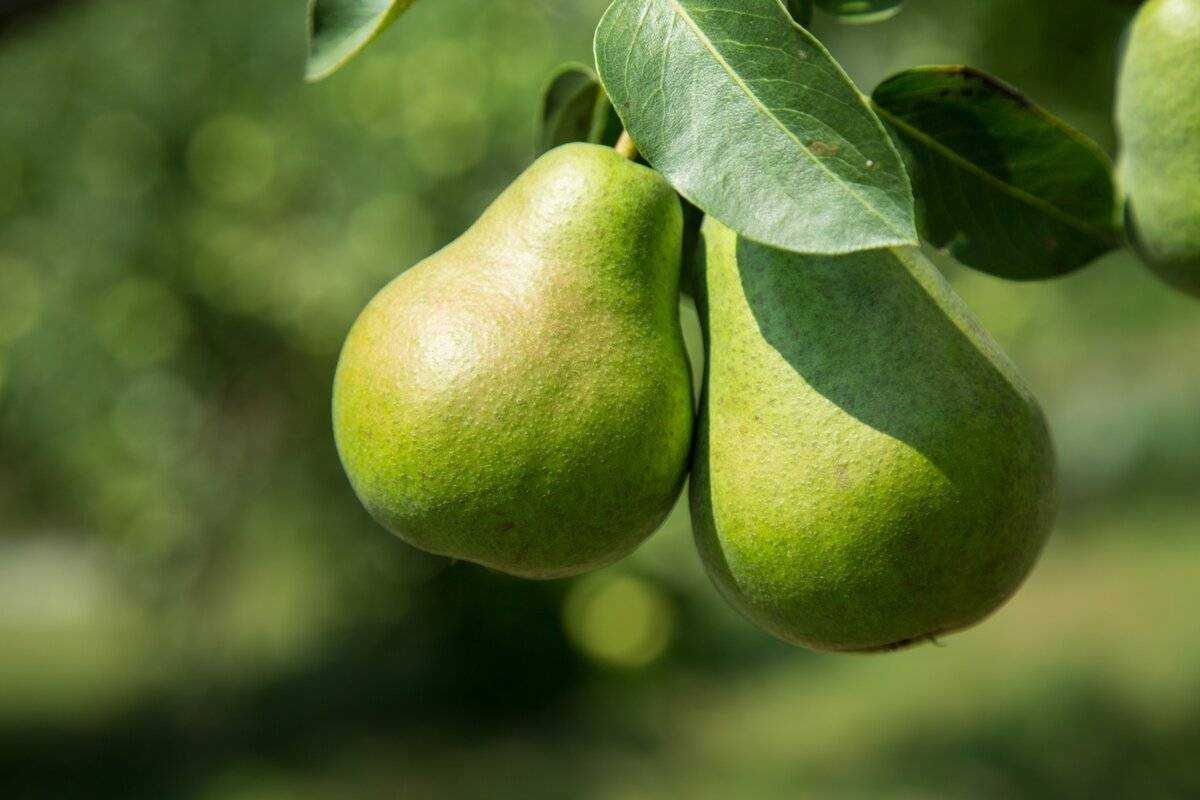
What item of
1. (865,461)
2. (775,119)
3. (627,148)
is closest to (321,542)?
(627,148)

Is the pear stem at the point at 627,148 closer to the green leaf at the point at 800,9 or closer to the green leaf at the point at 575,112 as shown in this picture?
the green leaf at the point at 575,112

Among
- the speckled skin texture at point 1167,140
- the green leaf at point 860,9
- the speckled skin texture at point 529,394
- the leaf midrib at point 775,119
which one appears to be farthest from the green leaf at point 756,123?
the speckled skin texture at point 1167,140

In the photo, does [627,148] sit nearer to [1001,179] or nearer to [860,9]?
[860,9]

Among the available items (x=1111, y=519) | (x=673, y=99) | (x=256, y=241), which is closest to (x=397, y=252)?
(x=256, y=241)

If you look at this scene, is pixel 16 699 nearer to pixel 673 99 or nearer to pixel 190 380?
pixel 190 380

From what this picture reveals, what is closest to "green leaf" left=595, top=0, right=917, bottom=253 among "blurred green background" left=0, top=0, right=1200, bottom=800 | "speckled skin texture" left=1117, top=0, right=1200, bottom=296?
"speckled skin texture" left=1117, top=0, right=1200, bottom=296

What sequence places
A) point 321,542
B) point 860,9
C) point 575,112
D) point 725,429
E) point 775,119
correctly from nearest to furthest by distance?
point 775,119 → point 725,429 → point 860,9 → point 575,112 → point 321,542
